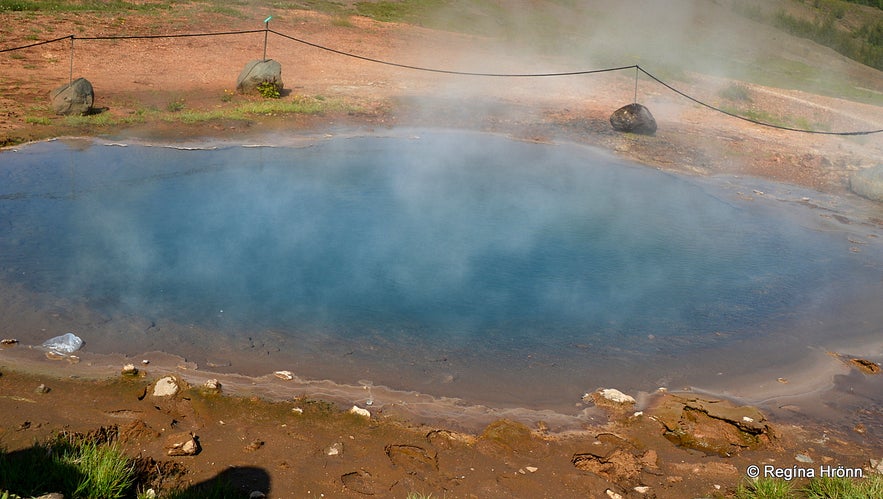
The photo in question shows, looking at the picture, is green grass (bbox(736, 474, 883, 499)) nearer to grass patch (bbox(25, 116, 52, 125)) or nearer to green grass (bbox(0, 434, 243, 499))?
green grass (bbox(0, 434, 243, 499))

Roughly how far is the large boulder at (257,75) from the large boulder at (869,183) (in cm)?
882

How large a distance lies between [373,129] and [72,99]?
13.8 feet

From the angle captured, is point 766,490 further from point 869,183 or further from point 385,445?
point 869,183

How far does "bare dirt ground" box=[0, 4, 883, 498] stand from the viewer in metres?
4.08

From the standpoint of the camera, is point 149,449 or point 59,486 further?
point 149,449

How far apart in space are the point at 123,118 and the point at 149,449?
298 inches

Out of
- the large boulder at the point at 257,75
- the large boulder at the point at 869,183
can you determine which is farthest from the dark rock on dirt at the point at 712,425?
the large boulder at the point at 257,75

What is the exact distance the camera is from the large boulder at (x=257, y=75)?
12.1 metres

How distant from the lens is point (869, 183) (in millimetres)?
9750

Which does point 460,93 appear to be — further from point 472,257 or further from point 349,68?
point 472,257

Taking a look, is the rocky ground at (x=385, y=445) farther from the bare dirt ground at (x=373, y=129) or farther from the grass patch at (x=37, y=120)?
the grass patch at (x=37, y=120)

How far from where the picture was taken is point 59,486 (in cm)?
344

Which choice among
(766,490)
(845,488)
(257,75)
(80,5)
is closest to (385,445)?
(766,490)

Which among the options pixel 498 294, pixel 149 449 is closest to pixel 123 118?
pixel 498 294
